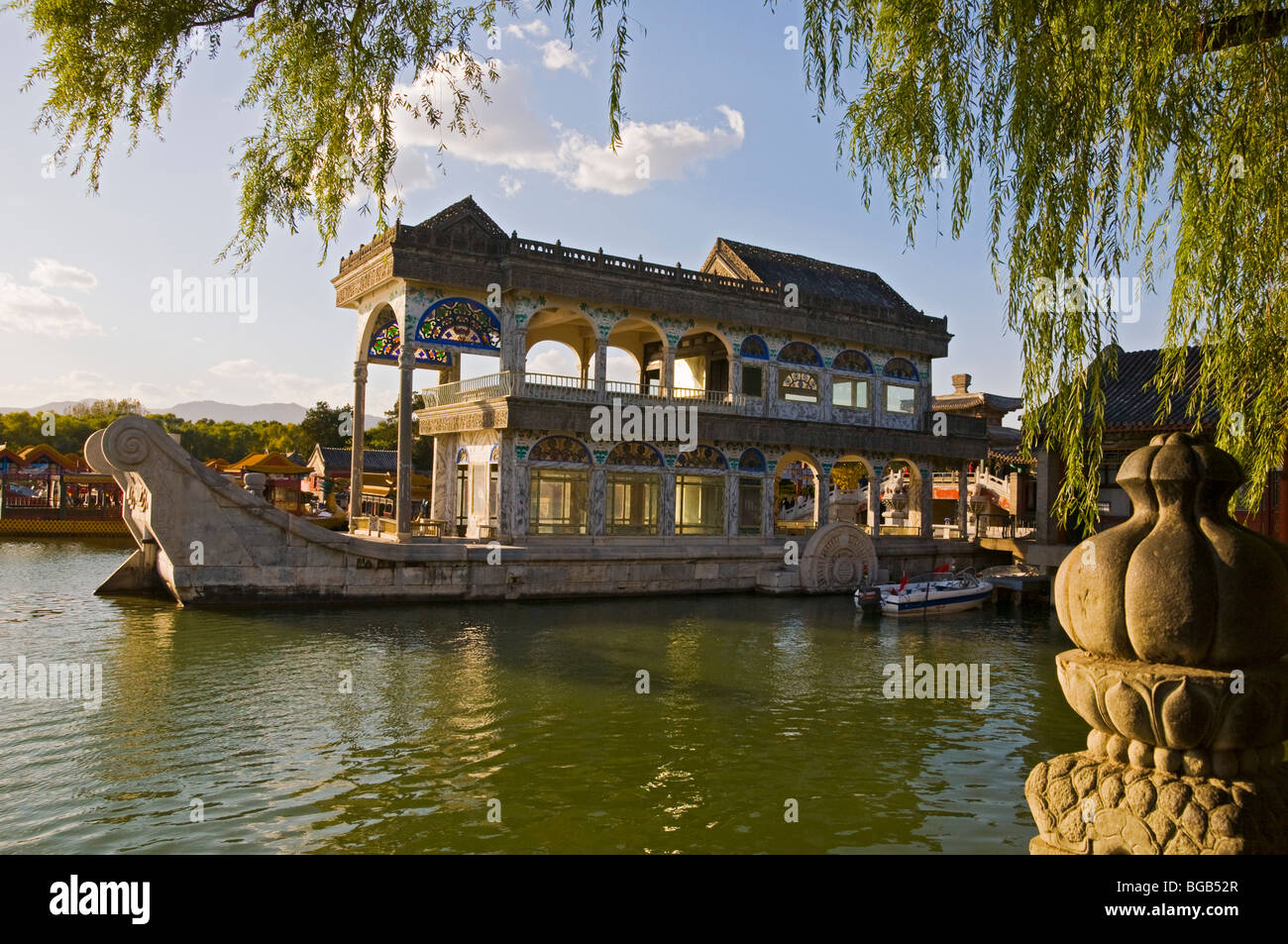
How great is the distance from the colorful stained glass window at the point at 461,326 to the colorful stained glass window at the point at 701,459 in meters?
6.50

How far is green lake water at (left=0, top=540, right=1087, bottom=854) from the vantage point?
7234 millimetres

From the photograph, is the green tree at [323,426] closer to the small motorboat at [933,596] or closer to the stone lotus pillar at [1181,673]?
the small motorboat at [933,596]

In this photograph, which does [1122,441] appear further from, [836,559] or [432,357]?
[432,357]

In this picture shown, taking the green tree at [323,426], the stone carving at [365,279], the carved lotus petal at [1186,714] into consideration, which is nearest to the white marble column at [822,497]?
the stone carving at [365,279]

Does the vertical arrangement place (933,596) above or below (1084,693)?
below

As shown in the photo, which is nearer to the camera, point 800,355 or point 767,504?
point 767,504

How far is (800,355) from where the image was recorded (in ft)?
Result: 93.1

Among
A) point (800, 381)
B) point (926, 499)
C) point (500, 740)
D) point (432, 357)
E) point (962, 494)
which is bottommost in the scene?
point (500, 740)

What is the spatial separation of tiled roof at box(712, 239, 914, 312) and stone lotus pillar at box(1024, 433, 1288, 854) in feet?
84.2

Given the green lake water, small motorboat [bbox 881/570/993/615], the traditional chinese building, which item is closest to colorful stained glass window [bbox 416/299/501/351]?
the green lake water

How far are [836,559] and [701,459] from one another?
5.09m

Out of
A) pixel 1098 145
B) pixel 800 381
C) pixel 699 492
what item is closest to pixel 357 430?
pixel 699 492

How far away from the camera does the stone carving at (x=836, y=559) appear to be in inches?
948
